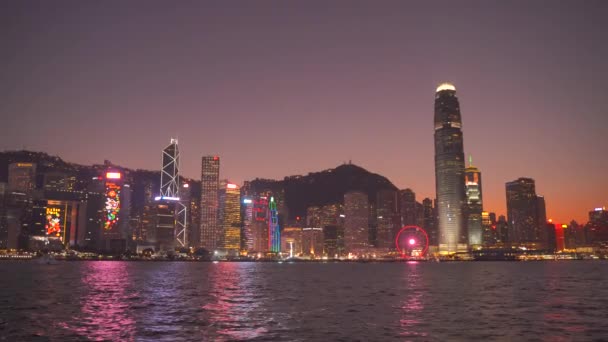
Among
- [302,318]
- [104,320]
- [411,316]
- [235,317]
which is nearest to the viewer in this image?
[104,320]

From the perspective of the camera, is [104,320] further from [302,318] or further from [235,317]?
[302,318]

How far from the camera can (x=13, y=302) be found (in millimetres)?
62844

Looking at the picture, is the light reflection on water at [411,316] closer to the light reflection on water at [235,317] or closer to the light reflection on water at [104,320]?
the light reflection on water at [235,317]

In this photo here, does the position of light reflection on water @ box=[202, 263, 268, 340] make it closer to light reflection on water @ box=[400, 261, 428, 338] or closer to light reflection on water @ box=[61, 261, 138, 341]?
light reflection on water @ box=[61, 261, 138, 341]

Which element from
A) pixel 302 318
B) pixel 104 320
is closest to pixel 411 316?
pixel 302 318

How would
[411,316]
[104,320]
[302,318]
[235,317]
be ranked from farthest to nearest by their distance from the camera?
[411,316] → [235,317] → [302,318] → [104,320]

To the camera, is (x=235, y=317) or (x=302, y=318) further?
(x=235, y=317)

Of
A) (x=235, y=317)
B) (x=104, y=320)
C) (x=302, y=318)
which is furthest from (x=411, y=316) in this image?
(x=104, y=320)

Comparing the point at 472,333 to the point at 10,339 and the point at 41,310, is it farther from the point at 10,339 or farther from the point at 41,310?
the point at 41,310

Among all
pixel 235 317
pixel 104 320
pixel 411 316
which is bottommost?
pixel 411 316

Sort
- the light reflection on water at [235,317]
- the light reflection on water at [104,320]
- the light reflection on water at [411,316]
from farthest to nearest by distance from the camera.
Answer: the light reflection on water at [411,316] → the light reflection on water at [235,317] → the light reflection on water at [104,320]

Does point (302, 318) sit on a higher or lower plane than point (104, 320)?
lower

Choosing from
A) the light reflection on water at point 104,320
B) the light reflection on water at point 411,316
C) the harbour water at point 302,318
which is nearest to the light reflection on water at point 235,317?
the harbour water at point 302,318

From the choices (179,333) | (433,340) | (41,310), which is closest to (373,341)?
(433,340)
